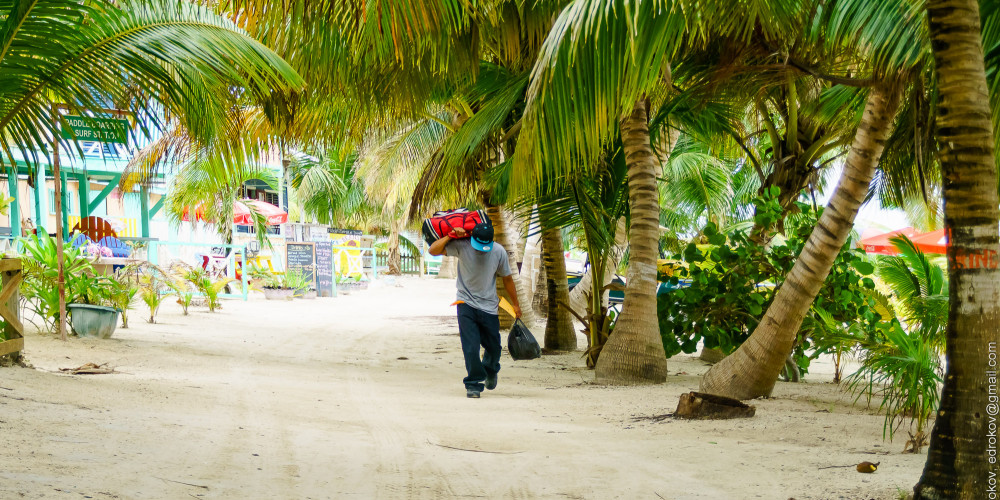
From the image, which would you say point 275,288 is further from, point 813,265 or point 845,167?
point 845,167

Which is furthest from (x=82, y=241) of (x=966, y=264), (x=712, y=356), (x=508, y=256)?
(x=966, y=264)

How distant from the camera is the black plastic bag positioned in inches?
349

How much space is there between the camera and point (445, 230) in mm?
6496

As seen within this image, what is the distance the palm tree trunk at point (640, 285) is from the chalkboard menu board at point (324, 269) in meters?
16.7

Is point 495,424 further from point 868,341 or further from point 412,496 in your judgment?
point 868,341

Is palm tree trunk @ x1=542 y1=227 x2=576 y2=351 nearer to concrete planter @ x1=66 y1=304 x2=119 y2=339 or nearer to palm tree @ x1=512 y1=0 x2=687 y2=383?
concrete planter @ x1=66 y1=304 x2=119 y2=339

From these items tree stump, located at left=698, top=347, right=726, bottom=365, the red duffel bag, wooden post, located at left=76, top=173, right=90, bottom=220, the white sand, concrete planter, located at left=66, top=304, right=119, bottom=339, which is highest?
wooden post, located at left=76, top=173, right=90, bottom=220

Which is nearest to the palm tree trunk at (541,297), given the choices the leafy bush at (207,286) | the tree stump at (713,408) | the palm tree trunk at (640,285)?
the leafy bush at (207,286)

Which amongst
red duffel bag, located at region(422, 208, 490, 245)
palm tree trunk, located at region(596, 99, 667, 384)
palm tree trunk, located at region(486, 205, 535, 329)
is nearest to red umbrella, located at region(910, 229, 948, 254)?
palm tree trunk, located at region(486, 205, 535, 329)

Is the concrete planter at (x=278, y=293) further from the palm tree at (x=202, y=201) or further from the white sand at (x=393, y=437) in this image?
the white sand at (x=393, y=437)

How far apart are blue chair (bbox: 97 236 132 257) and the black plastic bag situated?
11.1m

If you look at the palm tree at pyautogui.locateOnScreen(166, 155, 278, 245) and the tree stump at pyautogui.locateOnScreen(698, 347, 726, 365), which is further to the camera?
the palm tree at pyautogui.locateOnScreen(166, 155, 278, 245)

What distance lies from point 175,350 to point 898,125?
25.2 feet

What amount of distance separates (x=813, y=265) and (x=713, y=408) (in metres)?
1.24
